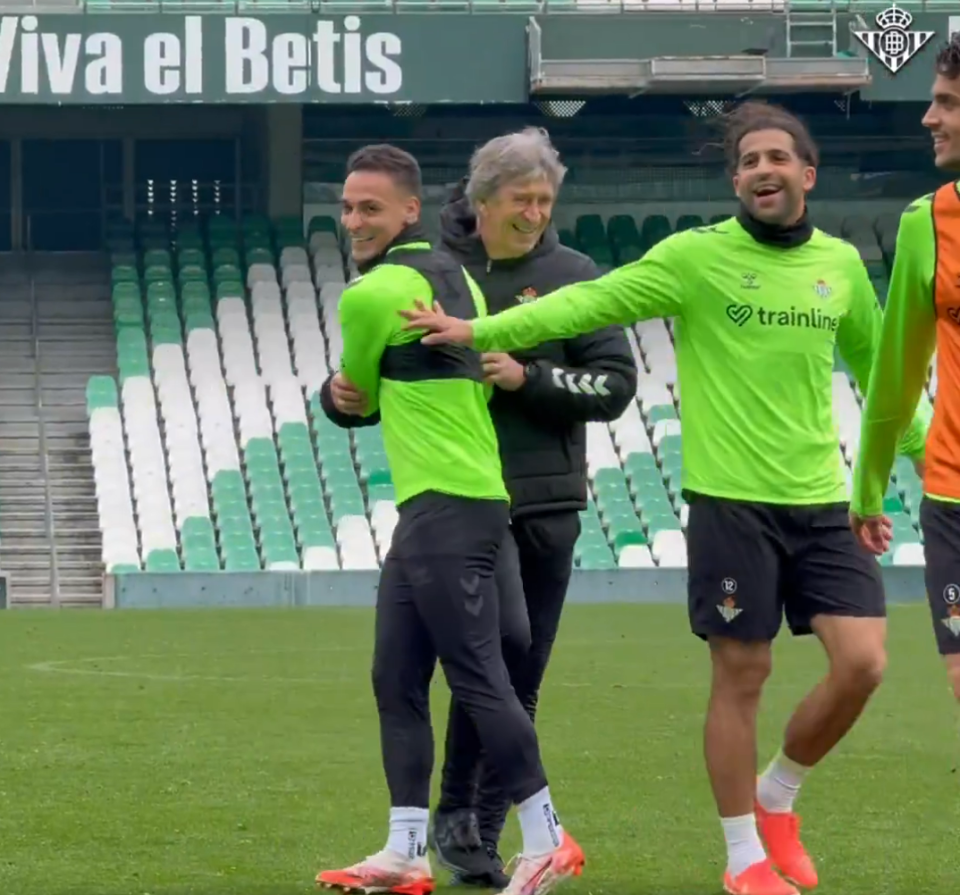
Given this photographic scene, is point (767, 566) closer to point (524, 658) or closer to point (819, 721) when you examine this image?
point (819, 721)

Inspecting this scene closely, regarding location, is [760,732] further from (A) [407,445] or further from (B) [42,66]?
(B) [42,66]

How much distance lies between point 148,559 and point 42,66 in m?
5.26

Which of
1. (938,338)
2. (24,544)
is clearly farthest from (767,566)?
(24,544)

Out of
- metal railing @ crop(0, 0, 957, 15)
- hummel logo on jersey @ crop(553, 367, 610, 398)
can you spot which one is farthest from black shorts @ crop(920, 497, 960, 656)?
metal railing @ crop(0, 0, 957, 15)

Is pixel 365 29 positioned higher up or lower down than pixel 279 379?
higher up

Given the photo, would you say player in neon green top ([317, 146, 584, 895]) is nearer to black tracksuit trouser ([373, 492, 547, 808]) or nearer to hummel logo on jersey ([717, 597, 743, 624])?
black tracksuit trouser ([373, 492, 547, 808])

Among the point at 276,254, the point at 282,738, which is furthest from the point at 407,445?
the point at 276,254

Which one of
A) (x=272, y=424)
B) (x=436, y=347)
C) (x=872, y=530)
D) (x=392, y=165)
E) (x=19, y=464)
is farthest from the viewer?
(x=272, y=424)

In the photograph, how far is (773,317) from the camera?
5785 mm

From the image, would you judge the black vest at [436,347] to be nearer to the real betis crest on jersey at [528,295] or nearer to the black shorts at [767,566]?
the real betis crest on jersey at [528,295]

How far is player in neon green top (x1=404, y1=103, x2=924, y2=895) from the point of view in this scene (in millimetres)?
5754

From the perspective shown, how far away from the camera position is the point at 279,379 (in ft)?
81.8

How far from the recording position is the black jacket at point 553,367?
6129 millimetres

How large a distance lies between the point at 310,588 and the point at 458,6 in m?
6.55
